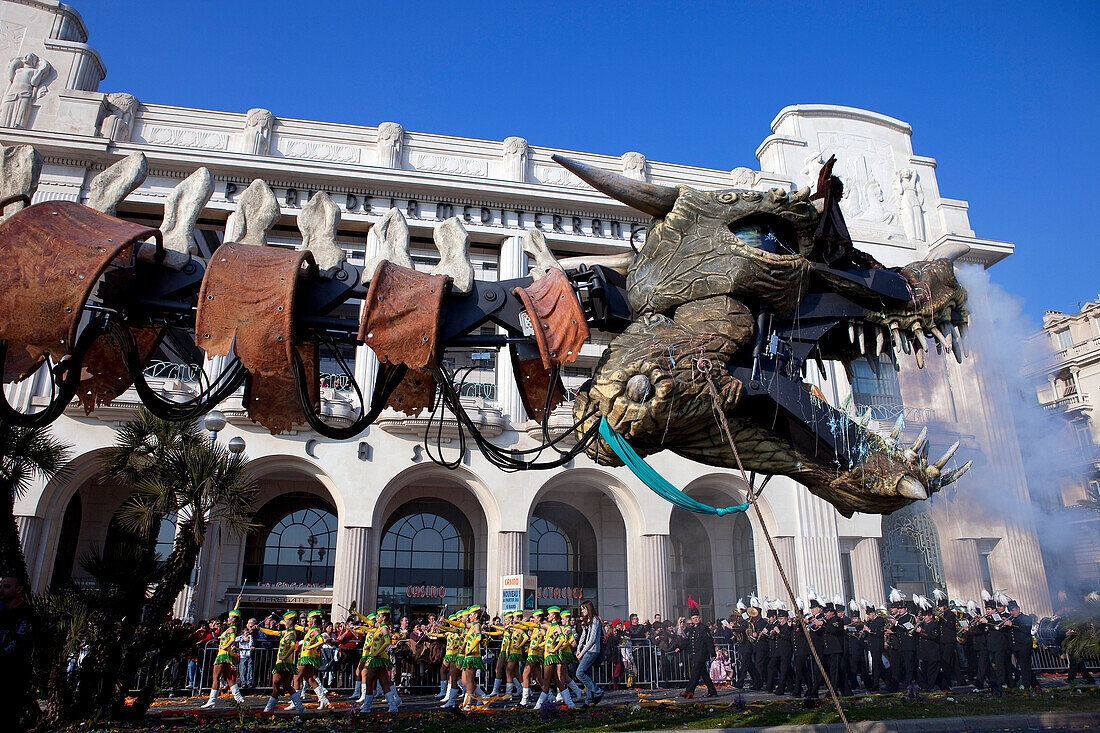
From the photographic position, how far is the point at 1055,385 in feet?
53.0

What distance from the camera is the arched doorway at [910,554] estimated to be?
2560 cm

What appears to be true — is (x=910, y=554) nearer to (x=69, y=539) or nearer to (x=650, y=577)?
(x=650, y=577)

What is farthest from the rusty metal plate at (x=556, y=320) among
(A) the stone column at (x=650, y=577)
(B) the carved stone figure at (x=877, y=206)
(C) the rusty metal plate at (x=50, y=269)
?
(B) the carved stone figure at (x=877, y=206)

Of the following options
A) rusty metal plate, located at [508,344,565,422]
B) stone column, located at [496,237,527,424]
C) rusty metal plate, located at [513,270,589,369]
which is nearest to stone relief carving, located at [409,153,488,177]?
stone column, located at [496,237,527,424]

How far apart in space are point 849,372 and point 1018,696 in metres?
11.4

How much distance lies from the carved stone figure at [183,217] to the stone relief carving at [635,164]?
23.8m

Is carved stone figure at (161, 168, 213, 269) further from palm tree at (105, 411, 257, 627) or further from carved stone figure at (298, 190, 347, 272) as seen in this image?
palm tree at (105, 411, 257, 627)

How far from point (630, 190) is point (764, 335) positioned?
4.49ft

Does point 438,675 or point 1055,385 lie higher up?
point 1055,385

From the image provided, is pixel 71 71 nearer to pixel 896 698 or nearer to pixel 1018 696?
pixel 896 698

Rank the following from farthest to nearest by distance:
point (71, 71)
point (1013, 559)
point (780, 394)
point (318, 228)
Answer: point (71, 71) < point (1013, 559) < point (318, 228) < point (780, 394)

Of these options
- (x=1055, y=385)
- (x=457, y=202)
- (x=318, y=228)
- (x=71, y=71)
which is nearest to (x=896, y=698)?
(x=1055, y=385)

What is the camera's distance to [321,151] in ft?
84.0

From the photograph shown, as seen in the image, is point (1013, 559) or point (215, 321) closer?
point (215, 321)
